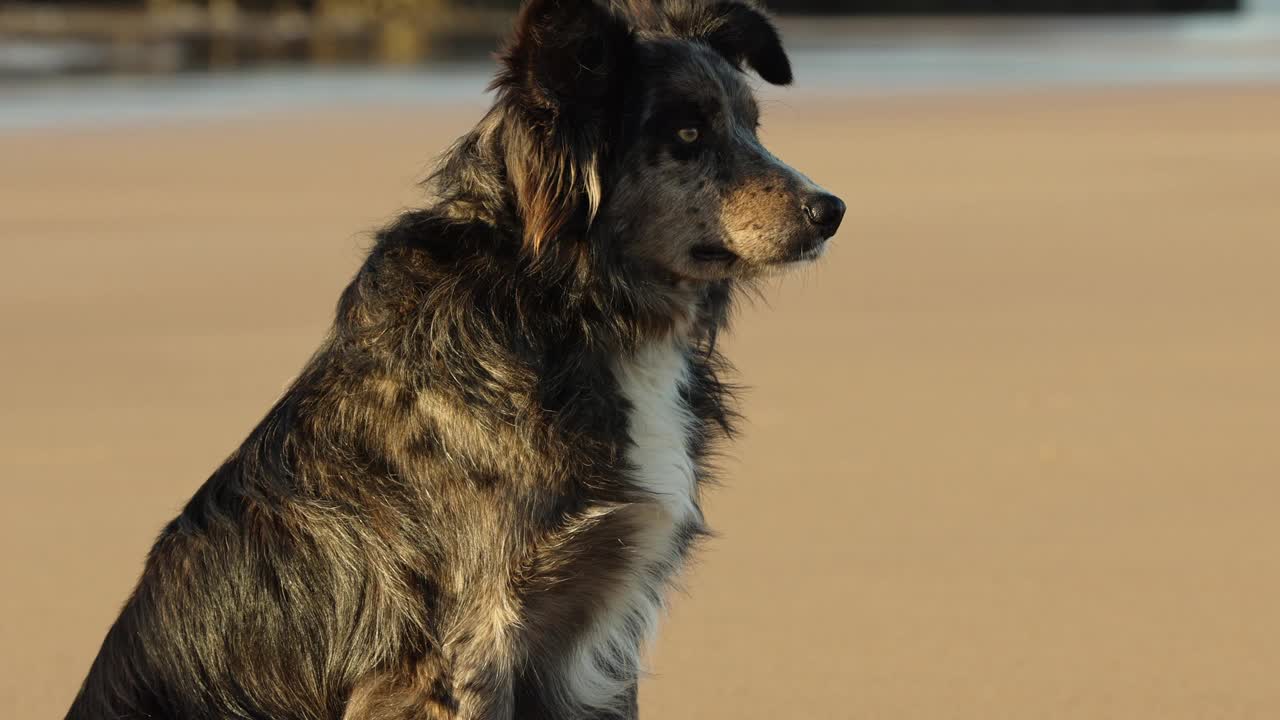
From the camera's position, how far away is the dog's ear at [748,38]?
4.67 metres

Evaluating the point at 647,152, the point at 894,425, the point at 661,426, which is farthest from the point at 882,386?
the point at 647,152

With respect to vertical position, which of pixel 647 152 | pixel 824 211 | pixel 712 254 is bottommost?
pixel 712 254

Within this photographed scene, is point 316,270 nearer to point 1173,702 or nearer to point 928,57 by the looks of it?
point 1173,702

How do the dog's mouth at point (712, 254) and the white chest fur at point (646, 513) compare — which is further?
the dog's mouth at point (712, 254)

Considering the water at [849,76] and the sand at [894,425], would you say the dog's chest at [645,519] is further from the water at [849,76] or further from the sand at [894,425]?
the water at [849,76]

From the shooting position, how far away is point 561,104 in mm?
4027

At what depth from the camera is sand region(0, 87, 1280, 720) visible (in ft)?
18.9

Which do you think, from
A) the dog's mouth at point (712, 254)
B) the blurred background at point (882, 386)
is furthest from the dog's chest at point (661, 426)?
the blurred background at point (882, 386)

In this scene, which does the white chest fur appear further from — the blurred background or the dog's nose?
the blurred background

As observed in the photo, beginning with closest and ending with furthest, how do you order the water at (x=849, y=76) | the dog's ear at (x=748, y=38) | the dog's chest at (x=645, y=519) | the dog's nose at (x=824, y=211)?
the dog's chest at (x=645, y=519), the dog's nose at (x=824, y=211), the dog's ear at (x=748, y=38), the water at (x=849, y=76)

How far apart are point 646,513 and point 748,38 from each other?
1366 mm

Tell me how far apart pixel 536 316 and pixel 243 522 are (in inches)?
32.4

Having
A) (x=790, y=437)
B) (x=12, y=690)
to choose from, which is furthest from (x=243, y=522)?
(x=790, y=437)

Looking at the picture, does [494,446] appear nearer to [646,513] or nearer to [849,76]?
[646,513]
